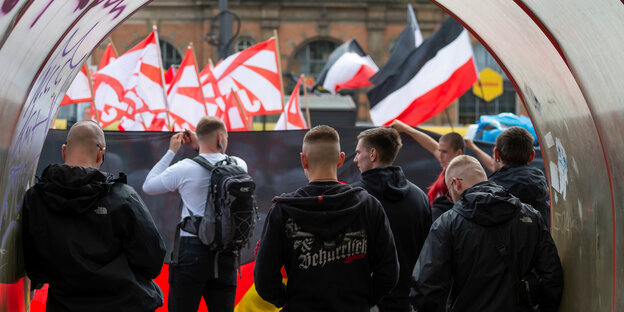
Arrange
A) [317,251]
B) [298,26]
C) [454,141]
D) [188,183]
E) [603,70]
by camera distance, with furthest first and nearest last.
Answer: [298,26] < [454,141] < [188,183] < [317,251] < [603,70]

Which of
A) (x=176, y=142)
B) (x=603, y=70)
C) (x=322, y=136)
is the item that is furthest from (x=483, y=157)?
(x=603, y=70)

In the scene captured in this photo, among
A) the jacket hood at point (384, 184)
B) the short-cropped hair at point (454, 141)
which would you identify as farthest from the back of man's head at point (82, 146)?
the short-cropped hair at point (454, 141)

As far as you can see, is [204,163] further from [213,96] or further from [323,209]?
[213,96]

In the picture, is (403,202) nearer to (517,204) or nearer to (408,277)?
(408,277)

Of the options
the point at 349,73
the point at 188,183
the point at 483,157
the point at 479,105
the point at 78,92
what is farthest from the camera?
the point at 479,105

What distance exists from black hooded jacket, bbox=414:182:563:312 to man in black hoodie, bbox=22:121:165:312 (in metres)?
1.45

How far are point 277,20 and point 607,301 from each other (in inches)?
1288

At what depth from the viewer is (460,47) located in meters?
10.0

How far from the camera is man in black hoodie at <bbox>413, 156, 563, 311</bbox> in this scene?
3.85 m

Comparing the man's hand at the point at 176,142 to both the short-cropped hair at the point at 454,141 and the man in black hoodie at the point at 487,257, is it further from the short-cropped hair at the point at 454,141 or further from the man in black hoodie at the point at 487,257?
the man in black hoodie at the point at 487,257

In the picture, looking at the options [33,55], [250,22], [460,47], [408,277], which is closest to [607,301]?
[408,277]

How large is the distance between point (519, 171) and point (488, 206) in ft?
3.40

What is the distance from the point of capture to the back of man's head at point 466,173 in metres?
4.16

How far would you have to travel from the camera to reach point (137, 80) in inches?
426
